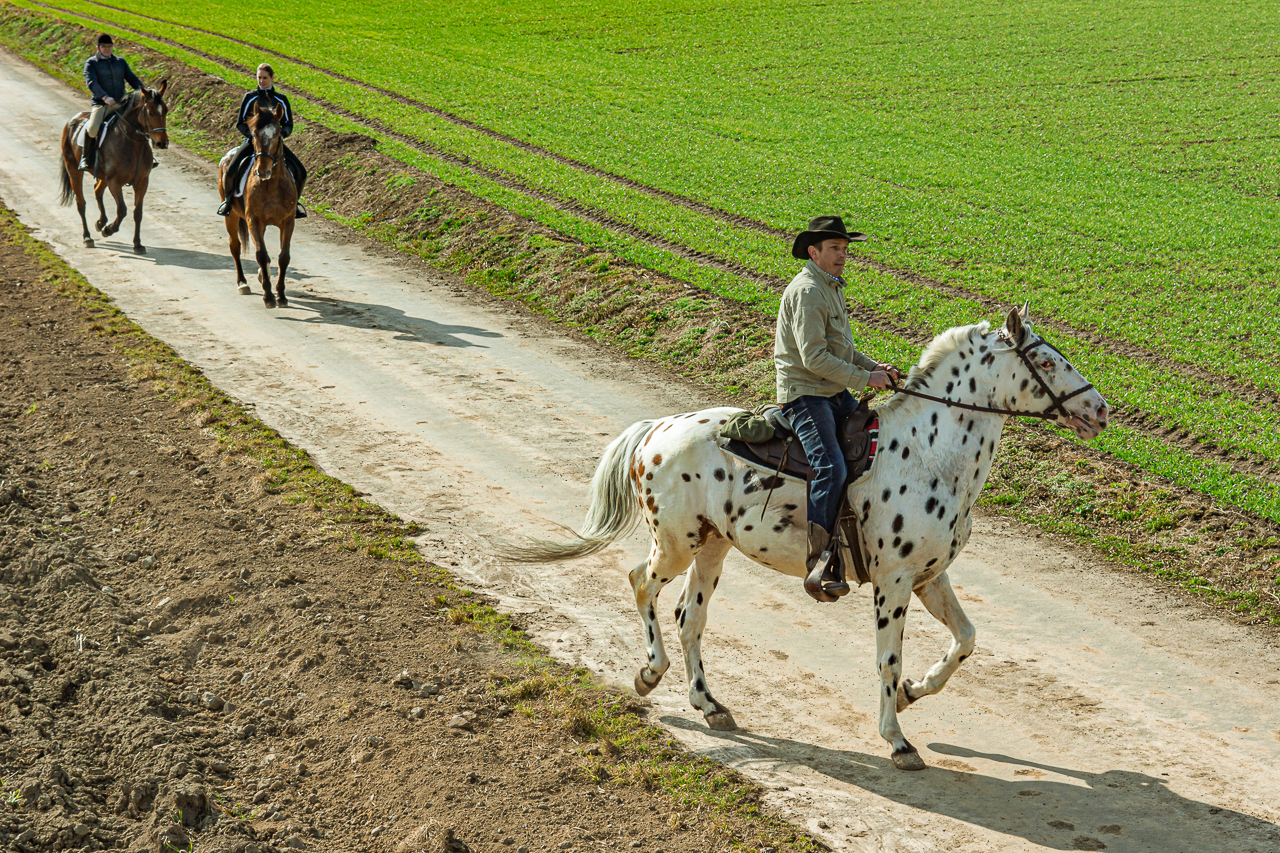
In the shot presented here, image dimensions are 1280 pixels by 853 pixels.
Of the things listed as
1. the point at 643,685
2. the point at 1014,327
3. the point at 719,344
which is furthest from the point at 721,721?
the point at 719,344

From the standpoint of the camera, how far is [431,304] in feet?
63.8

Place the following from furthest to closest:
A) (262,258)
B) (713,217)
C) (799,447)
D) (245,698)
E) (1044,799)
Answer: (713,217)
(262,258)
(245,698)
(799,447)
(1044,799)

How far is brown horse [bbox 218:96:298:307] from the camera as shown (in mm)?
18219

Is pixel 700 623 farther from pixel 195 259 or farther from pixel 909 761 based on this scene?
pixel 195 259

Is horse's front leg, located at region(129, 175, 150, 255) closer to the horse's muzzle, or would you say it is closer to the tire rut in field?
the tire rut in field

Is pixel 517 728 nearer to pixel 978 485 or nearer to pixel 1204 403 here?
pixel 978 485

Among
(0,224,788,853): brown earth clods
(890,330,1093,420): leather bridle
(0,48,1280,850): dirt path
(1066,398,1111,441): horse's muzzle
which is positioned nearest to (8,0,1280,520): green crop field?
(0,48,1280,850): dirt path

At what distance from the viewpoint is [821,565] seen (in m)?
7.69

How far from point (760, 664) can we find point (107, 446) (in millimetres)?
8234

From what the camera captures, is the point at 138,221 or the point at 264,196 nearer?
the point at 264,196

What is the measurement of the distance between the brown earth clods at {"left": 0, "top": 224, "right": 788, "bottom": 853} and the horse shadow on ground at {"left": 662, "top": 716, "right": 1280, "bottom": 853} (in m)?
0.99

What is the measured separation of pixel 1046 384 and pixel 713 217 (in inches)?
705

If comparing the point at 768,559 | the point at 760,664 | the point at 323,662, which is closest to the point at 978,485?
the point at 768,559

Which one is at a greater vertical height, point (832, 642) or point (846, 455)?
point (846, 455)
